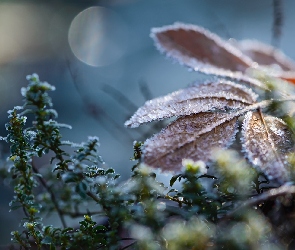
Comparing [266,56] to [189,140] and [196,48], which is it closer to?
[196,48]

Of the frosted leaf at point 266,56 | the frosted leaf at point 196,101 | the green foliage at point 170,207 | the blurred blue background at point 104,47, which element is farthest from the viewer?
the blurred blue background at point 104,47

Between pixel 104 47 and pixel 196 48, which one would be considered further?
pixel 104 47

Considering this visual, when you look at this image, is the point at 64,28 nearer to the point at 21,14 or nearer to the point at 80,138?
the point at 21,14

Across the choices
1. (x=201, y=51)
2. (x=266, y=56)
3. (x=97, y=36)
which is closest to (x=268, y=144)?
(x=201, y=51)

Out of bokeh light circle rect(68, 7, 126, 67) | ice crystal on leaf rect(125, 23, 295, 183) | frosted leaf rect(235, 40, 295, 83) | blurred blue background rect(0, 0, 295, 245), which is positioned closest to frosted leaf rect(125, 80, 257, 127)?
ice crystal on leaf rect(125, 23, 295, 183)

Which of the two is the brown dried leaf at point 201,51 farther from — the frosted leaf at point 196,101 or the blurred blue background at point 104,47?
the blurred blue background at point 104,47

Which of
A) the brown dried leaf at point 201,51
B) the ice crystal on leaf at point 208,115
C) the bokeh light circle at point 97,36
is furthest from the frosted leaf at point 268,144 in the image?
the bokeh light circle at point 97,36
